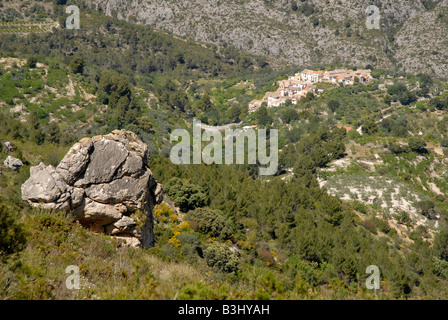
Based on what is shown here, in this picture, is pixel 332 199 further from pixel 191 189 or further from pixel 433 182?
pixel 433 182

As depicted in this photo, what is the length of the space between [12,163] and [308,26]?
14987 cm

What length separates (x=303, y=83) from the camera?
339 ft

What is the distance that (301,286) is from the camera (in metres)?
6.51

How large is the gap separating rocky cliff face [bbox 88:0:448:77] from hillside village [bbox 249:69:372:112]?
29.8 meters

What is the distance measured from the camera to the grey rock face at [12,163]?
23297mm

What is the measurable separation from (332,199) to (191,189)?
19.2m

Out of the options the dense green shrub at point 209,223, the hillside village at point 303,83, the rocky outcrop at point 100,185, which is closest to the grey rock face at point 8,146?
the dense green shrub at point 209,223

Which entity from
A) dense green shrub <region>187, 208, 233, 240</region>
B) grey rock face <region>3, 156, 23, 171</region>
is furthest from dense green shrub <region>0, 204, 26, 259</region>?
grey rock face <region>3, 156, 23, 171</region>

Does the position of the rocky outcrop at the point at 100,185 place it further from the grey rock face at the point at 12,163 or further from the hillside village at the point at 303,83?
the hillside village at the point at 303,83

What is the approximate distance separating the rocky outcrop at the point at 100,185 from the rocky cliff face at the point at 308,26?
447ft

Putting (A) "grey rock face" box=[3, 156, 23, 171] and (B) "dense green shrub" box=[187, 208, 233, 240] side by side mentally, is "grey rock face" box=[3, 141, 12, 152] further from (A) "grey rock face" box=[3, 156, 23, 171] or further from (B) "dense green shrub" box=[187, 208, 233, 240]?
(B) "dense green shrub" box=[187, 208, 233, 240]

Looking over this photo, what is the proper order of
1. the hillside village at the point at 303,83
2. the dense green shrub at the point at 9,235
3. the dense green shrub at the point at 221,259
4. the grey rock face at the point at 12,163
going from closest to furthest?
the dense green shrub at the point at 9,235, the dense green shrub at the point at 221,259, the grey rock face at the point at 12,163, the hillside village at the point at 303,83

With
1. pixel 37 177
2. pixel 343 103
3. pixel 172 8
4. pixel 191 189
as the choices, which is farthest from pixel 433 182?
pixel 172 8

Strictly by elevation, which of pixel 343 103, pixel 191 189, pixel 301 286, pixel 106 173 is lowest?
pixel 343 103
